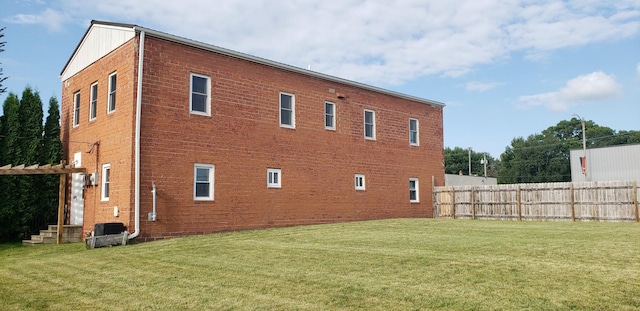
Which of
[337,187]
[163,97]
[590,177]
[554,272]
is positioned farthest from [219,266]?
[590,177]

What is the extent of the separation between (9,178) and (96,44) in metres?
5.35

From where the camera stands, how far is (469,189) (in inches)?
923

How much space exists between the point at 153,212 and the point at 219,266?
615 cm

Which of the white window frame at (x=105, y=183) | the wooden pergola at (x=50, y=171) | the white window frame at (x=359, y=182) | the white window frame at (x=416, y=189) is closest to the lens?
the wooden pergola at (x=50, y=171)

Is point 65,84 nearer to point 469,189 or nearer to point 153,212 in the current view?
point 153,212

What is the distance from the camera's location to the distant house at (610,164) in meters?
38.7

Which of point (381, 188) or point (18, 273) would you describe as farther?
point (381, 188)

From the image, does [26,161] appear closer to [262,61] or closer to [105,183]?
[105,183]

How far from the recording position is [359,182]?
21312 millimetres

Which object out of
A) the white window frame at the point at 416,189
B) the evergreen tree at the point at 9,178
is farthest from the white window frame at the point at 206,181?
the white window frame at the point at 416,189

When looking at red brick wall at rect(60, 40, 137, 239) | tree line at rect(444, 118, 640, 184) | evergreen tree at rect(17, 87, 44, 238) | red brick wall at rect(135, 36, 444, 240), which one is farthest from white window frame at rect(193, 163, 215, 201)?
tree line at rect(444, 118, 640, 184)

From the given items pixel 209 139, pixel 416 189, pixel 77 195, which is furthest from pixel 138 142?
pixel 416 189

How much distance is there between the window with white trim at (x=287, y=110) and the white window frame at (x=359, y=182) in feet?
13.1

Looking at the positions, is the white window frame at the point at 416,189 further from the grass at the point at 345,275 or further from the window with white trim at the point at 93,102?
the window with white trim at the point at 93,102
